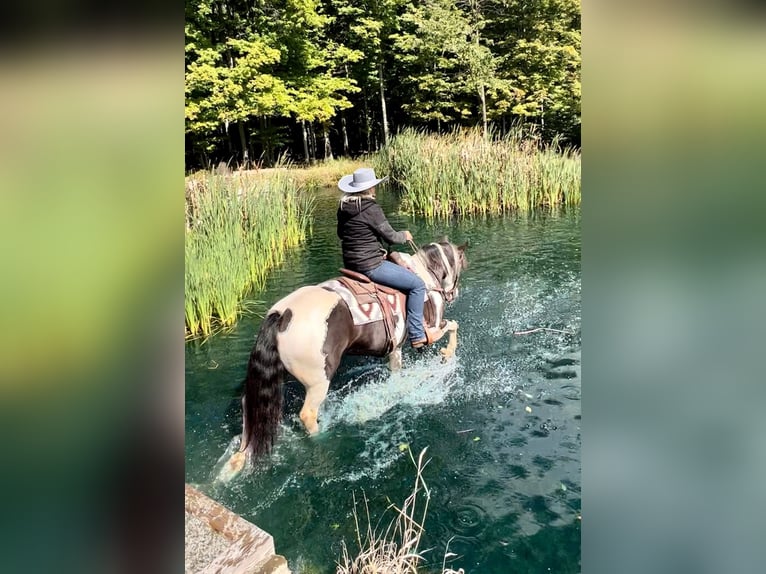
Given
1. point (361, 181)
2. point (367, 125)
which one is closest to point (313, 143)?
point (367, 125)

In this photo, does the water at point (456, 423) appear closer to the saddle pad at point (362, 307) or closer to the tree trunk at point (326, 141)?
the tree trunk at point (326, 141)

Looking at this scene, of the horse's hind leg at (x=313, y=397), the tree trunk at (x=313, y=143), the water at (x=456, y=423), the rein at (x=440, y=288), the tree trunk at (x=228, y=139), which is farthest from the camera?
the rein at (x=440, y=288)

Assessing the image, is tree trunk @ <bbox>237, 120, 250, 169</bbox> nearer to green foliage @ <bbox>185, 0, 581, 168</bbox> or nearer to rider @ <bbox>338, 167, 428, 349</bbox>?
green foliage @ <bbox>185, 0, 581, 168</bbox>

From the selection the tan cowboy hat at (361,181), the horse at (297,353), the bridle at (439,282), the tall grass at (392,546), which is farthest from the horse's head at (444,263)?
the tall grass at (392,546)

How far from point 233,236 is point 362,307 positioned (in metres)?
1.23

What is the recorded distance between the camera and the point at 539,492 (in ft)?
10.4

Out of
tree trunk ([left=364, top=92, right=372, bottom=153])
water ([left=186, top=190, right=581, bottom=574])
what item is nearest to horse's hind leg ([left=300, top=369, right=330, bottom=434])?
water ([left=186, top=190, right=581, bottom=574])

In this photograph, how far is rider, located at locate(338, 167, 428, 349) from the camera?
→ 3.36 metres

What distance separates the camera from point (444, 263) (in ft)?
12.7

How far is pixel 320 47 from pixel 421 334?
1.96m

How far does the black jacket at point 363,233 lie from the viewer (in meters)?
3.36

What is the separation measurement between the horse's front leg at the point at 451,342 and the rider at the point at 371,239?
1.13 ft
